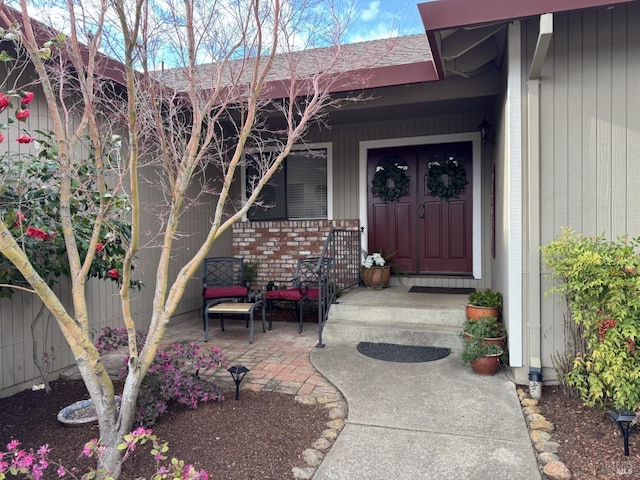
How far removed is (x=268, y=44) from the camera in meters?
2.46

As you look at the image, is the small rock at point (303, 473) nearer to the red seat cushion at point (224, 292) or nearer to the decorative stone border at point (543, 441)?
the decorative stone border at point (543, 441)

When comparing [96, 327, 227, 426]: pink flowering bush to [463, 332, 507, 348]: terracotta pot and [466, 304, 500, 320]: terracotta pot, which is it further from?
[466, 304, 500, 320]: terracotta pot

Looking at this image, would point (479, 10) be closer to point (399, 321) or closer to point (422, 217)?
point (399, 321)

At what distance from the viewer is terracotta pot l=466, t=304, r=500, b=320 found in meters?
3.63

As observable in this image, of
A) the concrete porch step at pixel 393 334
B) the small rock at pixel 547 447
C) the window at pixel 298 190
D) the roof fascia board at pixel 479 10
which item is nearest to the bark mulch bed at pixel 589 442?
the small rock at pixel 547 447

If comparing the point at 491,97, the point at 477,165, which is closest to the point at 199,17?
the point at 491,97

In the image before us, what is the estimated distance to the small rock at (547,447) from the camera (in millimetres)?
2195

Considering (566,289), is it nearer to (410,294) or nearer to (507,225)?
(507,225)

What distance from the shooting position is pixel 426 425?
2488 mm

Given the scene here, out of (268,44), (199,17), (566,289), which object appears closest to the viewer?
(199,17)

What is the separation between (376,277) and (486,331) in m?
2.18

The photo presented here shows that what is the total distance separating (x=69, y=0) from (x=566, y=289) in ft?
10.5

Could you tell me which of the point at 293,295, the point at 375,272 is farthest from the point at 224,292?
the point at 375,272

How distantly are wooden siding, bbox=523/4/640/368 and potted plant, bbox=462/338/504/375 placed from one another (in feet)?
1.13
